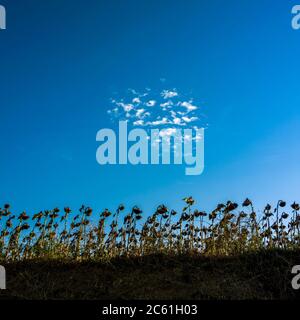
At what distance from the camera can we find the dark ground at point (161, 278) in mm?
5734

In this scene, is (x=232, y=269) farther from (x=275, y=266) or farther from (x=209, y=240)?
(x=209, y=240)

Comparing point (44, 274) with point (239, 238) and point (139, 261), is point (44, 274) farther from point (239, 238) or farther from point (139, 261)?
point (239, 238)

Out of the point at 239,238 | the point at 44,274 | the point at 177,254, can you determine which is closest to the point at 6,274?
the point at 44,274

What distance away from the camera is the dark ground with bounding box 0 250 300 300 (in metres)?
5.73

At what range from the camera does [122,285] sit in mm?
6047

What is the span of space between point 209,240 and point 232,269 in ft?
5.71

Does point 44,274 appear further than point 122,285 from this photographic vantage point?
Yes

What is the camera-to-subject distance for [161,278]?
6184 millimetres
